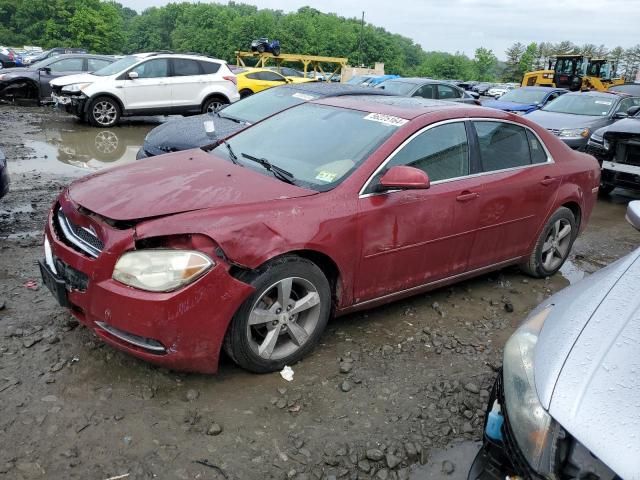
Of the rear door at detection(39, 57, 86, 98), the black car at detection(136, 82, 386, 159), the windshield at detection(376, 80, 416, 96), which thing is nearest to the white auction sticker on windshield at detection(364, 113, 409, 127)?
the black car at detection(136, 82, 386, 159)

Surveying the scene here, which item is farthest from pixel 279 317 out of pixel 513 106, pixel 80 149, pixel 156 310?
pixel 513 106

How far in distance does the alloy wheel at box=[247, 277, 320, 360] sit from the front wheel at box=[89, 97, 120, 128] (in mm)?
10562

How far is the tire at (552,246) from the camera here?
486cm

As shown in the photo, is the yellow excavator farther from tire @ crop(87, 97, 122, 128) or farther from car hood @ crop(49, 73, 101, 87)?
car hood @ crop(49, 73, 101, 87)

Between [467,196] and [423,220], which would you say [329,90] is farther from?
[423,220]

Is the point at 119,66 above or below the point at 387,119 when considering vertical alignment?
above

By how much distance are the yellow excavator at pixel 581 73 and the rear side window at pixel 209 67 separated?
1737 centimetres

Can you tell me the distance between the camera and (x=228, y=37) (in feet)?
324

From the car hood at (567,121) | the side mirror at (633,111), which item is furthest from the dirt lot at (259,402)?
the side mirror at (633,111)

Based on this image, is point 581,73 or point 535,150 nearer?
point 535,150

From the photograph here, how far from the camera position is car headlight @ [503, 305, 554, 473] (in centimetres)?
177

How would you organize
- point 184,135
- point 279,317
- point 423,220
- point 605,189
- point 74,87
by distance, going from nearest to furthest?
point 279,317
point 423,220
point 184,135
point 605,189
point 74,87

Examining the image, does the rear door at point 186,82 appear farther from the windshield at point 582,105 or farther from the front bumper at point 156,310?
the front bumper at point 156,310

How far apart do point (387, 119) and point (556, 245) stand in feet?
7.62
